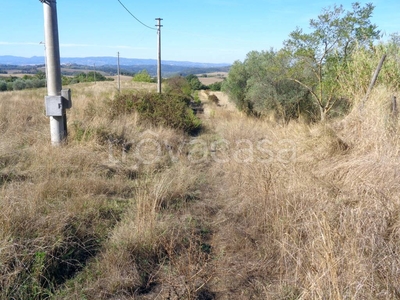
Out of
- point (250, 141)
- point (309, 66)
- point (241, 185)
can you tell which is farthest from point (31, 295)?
point (309, 66)

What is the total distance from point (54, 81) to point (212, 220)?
13.4 feet

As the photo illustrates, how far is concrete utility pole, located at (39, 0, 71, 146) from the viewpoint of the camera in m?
5.74

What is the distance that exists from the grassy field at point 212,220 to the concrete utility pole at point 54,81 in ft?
1.26

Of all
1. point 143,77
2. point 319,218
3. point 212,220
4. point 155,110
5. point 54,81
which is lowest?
point 212,220

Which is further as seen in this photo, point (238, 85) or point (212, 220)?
point (238, 85)

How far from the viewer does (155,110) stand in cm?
963

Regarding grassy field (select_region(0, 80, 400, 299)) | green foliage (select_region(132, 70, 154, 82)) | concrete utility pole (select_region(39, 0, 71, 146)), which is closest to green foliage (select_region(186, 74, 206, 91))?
green foliage (select_region(132, 70, 154, 82))

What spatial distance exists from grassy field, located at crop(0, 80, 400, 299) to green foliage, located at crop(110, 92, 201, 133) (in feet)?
9.68

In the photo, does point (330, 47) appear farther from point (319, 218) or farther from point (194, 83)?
point (194, 83)

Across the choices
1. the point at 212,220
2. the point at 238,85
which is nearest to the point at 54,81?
the point at 212,220

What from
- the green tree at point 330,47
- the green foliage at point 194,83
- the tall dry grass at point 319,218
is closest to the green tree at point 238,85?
the green tree at point 330,47

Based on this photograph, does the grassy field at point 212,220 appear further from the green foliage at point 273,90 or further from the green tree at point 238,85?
the green tree at point 238,85

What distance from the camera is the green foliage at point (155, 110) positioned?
30.7 feet

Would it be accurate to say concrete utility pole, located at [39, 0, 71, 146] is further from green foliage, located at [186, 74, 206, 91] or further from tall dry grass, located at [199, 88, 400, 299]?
green foliage, located at [186, 74, 206, 91]
